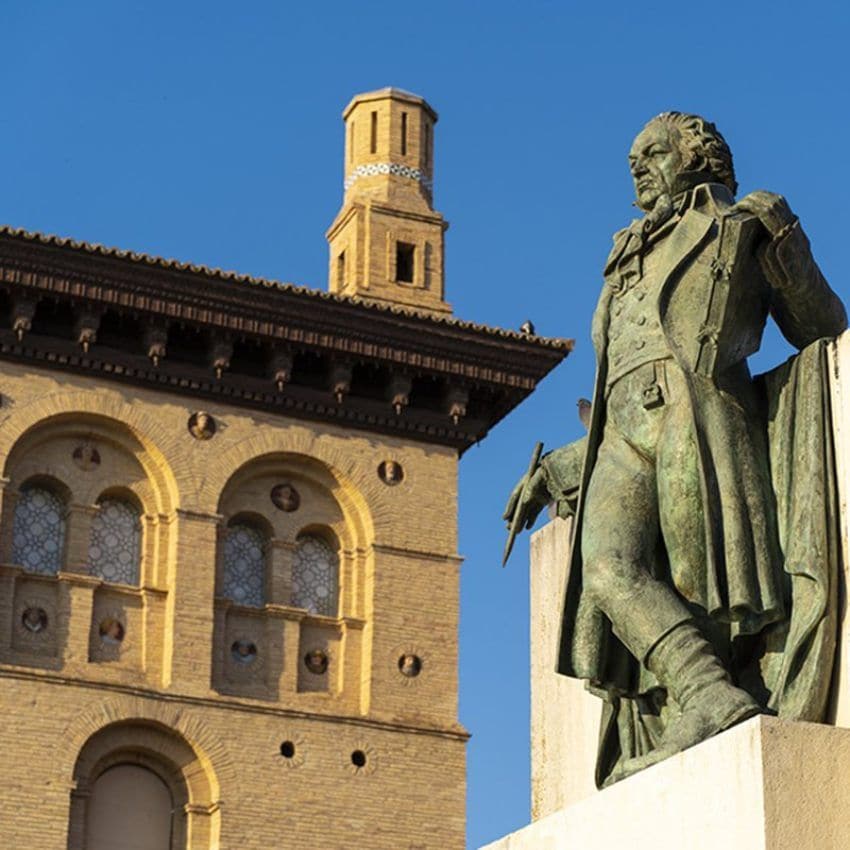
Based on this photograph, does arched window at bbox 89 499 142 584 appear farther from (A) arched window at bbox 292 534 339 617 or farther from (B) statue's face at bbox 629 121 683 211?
(B) statue's face at bbox 629 121 683 211

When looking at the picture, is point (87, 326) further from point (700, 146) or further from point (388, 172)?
point (700, 146)

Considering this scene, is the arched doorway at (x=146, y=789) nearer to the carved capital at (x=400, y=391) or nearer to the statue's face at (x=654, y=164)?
the carved capital at (x=400, y=391)

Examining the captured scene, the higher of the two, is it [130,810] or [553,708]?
[130,810]

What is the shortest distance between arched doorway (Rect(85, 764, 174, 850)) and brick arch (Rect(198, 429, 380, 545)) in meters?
3.16

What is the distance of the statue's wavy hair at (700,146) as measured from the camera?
524 centimetres

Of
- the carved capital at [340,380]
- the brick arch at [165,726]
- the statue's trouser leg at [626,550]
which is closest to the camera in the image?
the statue's trouser leg at [626,550]

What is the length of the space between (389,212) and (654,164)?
20.6 metres

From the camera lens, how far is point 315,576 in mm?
23859

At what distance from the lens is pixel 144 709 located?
2219cm

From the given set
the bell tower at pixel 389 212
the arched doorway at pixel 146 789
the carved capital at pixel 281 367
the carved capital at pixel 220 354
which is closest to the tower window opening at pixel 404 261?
the bell tower at pixel 389 212

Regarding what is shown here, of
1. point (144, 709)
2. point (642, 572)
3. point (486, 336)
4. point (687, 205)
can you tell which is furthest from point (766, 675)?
point (486, 336)

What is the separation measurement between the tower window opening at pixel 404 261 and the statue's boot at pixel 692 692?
2078cm

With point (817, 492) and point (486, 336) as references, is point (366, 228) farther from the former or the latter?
point (817, 492)

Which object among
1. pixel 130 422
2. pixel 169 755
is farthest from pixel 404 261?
pixel 169 755
